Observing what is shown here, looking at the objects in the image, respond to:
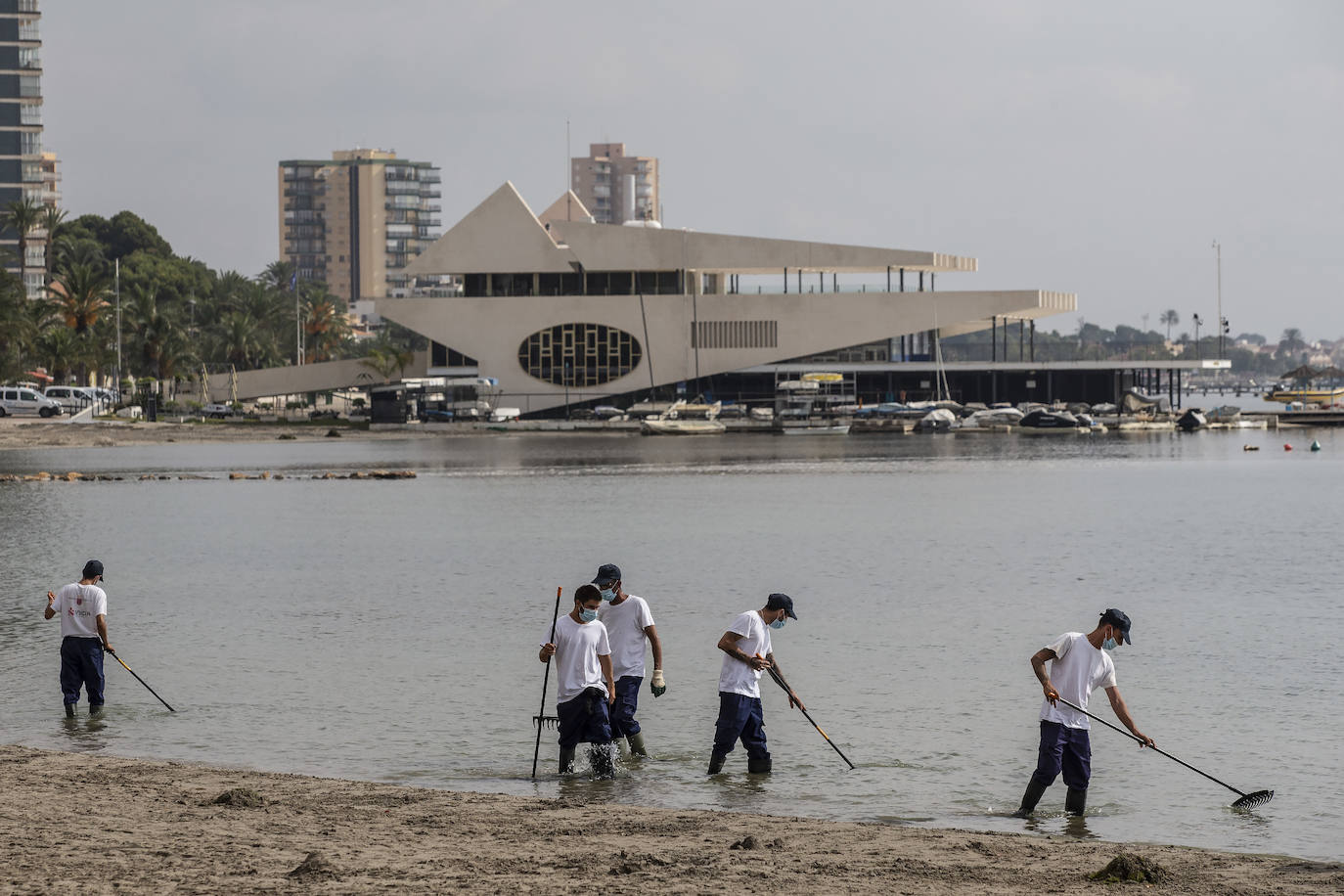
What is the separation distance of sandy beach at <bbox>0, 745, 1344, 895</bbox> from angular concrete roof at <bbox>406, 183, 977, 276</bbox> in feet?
347

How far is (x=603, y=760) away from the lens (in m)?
14.9

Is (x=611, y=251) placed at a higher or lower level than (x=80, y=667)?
higher

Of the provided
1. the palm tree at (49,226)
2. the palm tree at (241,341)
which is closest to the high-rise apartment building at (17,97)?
the palm tree at (49,226)

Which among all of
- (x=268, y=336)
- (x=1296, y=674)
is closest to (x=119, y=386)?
(x=268, y=336)

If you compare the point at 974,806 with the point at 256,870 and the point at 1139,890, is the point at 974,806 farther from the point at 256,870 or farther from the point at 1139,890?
the point at 256,870

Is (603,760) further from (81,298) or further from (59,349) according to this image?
(81,298)

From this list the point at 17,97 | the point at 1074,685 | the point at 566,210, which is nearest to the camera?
the point at 1074,685

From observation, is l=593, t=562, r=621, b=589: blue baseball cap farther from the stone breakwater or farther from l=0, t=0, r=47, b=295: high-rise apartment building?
l=0, t=0, r=47, b=295: high-rise apartment building

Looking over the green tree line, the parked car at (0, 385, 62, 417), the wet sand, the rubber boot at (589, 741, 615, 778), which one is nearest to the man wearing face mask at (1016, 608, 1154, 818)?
the rubber boot at (589, 741, 615, 778)

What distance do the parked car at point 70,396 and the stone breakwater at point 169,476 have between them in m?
36.9

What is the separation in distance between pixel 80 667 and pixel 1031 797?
1009cm

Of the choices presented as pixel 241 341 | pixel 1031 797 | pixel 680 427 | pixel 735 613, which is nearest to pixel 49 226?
pixel 241 341

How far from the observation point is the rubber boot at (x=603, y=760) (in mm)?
14759

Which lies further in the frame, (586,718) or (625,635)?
(625,635)
